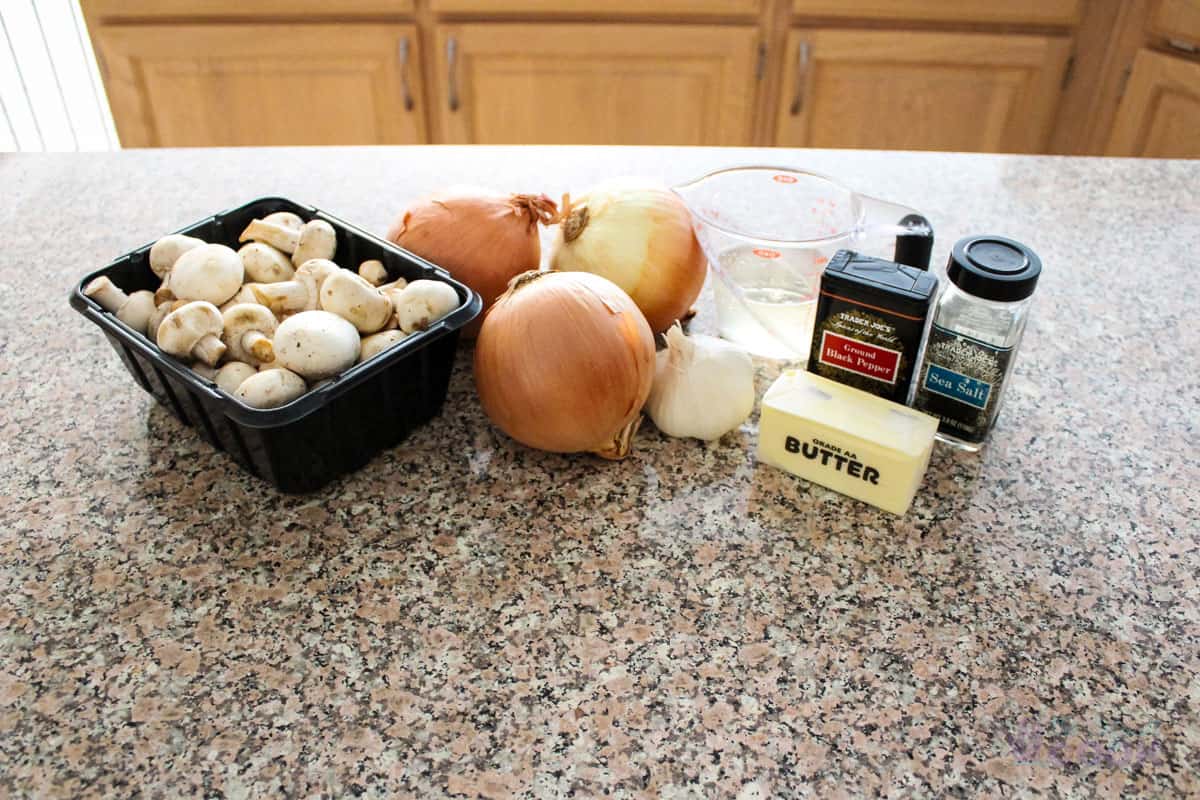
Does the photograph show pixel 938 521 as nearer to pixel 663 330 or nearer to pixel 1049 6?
pixel 663 330

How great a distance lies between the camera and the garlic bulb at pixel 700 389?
71cm

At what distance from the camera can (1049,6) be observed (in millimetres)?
1826

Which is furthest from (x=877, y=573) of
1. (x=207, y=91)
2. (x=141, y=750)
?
(x=207, y=91)

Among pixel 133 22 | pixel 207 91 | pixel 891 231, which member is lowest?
pixel 207 91

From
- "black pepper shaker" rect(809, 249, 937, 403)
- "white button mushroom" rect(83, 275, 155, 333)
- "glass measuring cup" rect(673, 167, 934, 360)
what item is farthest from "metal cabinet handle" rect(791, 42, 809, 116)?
"white button mushroom" rect(83, 275, 155, 333)

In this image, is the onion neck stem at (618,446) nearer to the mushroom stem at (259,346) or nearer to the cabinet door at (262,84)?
the mushroom stem at (259,346)

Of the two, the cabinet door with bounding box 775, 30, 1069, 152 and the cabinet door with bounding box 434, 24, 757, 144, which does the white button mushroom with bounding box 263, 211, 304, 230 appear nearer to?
the cabinet door with bounding box 434, 24, 757, 144

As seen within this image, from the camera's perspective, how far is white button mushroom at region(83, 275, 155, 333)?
660 millimetres

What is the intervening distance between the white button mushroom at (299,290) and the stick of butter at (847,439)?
349 millimetres

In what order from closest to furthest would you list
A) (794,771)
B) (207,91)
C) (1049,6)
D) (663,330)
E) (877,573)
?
(794,771), (877,573), (663,330), (1049,6), (207,91)

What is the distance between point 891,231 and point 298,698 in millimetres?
542

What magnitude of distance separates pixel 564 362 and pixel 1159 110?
1.70m

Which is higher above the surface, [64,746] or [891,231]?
[891,231]

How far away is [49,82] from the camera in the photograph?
79.7 inches
